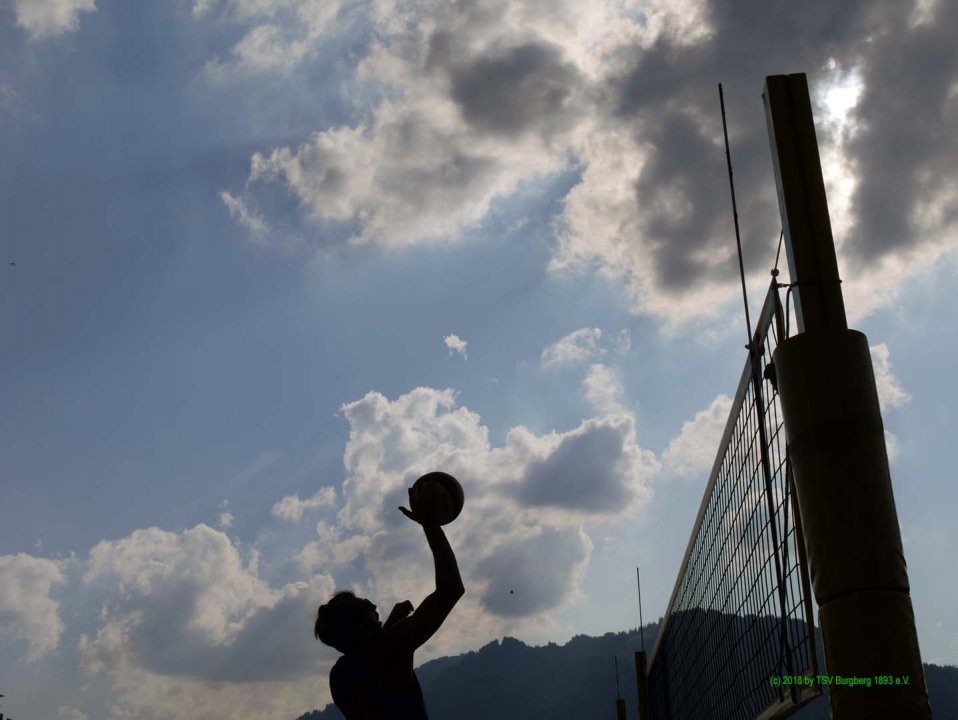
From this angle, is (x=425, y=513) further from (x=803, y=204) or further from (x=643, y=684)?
(x=643, y=684)

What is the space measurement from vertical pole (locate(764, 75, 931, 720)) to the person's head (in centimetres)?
208

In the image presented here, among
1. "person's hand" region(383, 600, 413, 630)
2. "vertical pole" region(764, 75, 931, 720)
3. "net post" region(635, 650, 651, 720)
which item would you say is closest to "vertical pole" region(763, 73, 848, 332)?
"vertical pole" region(764, 75, 931, 720)

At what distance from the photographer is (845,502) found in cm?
444

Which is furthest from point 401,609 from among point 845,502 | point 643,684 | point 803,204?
point 643,684

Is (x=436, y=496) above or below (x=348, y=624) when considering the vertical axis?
above

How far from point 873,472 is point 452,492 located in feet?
6.97

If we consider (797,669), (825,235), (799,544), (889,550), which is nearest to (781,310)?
(825,235)

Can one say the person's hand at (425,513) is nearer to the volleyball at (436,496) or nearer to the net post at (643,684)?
the volleyball at (436,496)

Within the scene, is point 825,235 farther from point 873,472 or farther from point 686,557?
point 686,557

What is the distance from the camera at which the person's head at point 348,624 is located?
4434mm

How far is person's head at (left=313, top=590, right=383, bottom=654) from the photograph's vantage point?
4.43 metres

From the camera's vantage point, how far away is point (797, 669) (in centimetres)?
629

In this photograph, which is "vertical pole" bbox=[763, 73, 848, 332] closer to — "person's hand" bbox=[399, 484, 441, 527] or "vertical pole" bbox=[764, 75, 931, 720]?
"vertical pole" bbox=[764, 75, 931, 720]

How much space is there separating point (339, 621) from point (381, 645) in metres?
0.24
